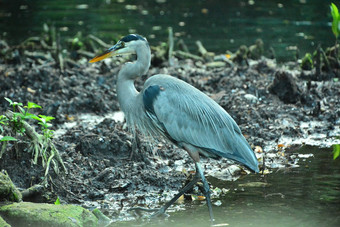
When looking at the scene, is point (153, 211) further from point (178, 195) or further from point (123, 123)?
point (123, 123)

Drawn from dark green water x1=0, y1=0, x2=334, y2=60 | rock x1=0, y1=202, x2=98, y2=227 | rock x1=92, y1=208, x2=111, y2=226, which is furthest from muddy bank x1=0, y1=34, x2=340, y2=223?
dark green water x1=0, y1=0, x2=334, y2=60

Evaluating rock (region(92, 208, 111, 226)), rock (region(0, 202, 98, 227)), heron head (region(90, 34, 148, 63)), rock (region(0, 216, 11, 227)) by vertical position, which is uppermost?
heron head (region(90, 34, 148, 63))

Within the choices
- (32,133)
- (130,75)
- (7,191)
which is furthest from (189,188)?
(7,191)

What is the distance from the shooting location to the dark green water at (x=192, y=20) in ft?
52.1

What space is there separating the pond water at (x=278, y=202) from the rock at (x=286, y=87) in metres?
2.48

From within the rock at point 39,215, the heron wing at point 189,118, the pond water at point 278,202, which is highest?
the heron wing at point 189,118

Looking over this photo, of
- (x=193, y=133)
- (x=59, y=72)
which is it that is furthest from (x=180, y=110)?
(x=59, y=72)

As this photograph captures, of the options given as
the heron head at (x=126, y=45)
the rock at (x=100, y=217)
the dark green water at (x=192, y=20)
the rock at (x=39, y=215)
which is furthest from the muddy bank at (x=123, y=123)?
the dark green water at (x=192, y=20)

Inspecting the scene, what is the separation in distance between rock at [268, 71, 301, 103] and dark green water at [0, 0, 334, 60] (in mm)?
3947

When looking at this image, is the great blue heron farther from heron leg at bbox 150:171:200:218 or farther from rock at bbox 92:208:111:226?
rock at bbox 92:208:111:226

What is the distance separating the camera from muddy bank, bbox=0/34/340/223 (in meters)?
6.41

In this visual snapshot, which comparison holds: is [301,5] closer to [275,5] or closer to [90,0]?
[275,5]

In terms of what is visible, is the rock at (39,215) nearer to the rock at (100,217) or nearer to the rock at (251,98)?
the rock at (100,217)

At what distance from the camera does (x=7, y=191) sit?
17.6 feet
